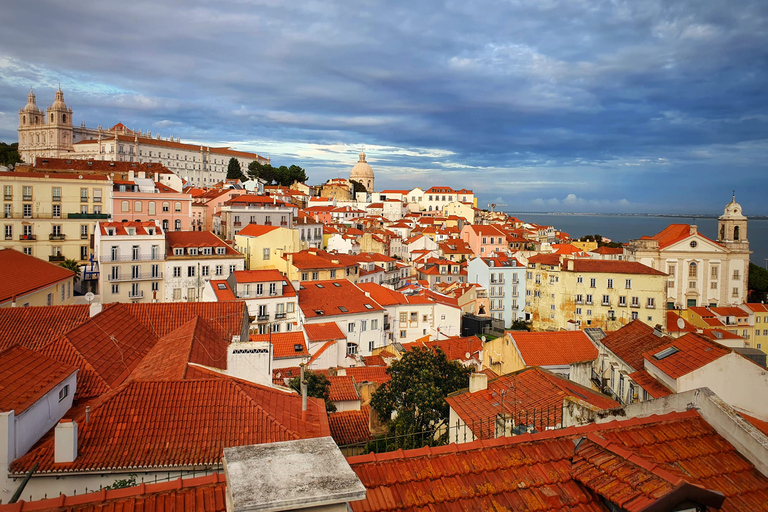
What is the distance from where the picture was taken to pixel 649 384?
40.5 ft

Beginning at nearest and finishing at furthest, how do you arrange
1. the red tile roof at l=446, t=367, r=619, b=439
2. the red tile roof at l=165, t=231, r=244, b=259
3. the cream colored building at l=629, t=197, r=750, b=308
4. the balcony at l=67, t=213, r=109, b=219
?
the red tile roof at l=446, t=367, r=619, b=439 → the red tile roof at l=165, t=231, r=244, b=259 → the balcony at l=67, t=213, r=109, b=219 → the cream colored building at l=629, t=197, r=750, b=308

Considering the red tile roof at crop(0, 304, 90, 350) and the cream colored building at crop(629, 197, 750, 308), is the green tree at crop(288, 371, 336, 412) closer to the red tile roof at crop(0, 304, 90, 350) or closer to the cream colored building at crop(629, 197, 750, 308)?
the red tile roof at crop(0, 304, 90, 350)

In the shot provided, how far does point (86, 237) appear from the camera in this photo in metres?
43.2

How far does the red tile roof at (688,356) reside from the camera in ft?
37.7

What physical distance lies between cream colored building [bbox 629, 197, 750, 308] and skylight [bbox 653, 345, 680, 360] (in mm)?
54559

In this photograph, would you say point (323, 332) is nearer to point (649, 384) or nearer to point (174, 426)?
point (649, 384)

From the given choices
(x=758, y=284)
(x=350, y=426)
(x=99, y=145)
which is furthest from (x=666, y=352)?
(x=99, y=145)

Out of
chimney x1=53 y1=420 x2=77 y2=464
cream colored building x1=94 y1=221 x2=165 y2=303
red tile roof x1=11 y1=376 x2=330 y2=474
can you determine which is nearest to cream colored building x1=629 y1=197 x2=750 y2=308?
cream colored building x1=94 y1=221 x2=165 y2=303

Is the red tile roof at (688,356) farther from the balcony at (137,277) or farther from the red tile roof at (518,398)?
the balcony at (137,277)

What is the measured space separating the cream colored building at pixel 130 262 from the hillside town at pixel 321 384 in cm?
12

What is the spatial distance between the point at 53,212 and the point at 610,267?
4846 cm

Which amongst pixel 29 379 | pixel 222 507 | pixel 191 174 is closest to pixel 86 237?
pixel 29 379

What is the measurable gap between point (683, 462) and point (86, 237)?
155 feet

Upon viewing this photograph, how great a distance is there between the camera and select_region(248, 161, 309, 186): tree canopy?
10868 cm
